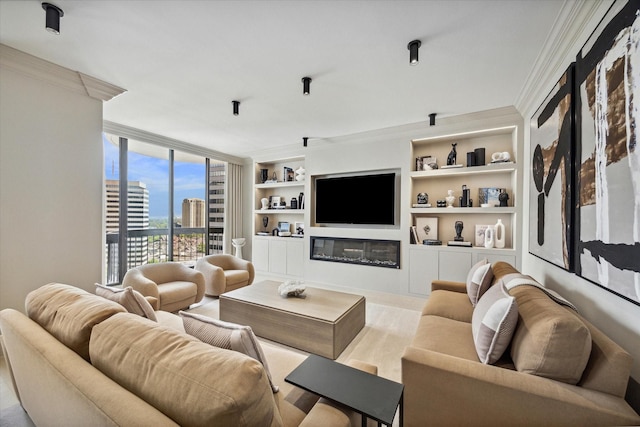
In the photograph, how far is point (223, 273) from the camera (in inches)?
143

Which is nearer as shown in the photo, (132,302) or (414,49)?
(132,302)

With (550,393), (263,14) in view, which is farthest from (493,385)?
(263,14)

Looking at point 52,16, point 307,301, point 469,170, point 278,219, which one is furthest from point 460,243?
point 52,16

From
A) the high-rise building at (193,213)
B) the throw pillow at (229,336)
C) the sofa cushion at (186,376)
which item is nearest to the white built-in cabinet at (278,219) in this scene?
the high-rise building at (193,213)

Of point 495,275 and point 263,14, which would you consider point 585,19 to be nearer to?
point 495,275

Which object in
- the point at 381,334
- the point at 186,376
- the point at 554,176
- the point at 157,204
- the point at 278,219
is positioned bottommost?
the point at 381,334

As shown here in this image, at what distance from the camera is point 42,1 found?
159cm

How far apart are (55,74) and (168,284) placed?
237 centimetres

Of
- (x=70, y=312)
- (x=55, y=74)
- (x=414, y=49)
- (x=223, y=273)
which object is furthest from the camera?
(x=223, y=273)

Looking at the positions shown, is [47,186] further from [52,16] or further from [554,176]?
→ [554,176]

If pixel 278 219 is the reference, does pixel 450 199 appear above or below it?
above

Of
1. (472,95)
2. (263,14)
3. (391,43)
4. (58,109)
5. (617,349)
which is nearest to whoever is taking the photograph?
(617,349)

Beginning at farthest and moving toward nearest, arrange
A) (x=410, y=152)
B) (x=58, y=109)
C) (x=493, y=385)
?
(x=410, y=152), (x=58, y=109), (x=493, y=385)

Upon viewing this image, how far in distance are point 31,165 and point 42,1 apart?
1.35 m
